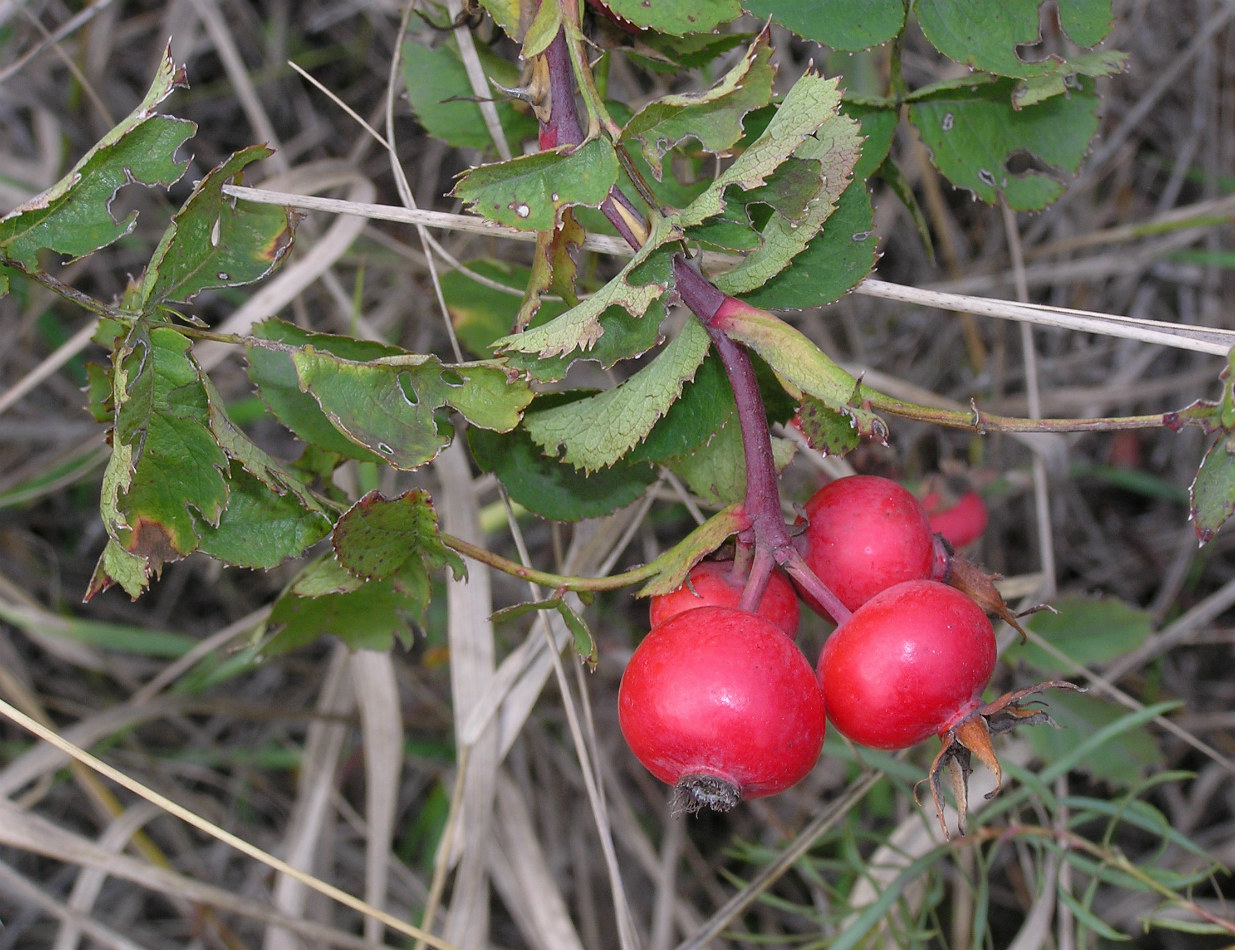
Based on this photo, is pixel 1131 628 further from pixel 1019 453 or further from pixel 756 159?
pixel 756 159

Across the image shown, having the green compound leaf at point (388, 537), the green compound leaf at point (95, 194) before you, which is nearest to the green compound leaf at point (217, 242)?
the green compound leaf at point (95, 194)

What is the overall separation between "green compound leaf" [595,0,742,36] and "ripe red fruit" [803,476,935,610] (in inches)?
19.5

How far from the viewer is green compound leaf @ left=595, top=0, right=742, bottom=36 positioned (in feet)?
3.54

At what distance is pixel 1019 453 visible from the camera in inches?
96.8

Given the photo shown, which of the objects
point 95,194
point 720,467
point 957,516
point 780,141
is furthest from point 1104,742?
point 95,194

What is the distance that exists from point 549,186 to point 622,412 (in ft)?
0.76

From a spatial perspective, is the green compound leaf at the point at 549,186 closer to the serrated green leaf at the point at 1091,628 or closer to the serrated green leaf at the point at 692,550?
the serrated green leaf at the point at 692,550

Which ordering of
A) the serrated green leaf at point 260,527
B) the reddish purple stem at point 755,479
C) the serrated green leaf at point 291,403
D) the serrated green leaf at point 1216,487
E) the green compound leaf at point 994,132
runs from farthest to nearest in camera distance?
the green compound leaf at point 994,132 → the serrated green leaf at point 291,403 → the serrated green leaf at point 260,527 → the reddish purple stem at point 755,479 → the serrated green leaf at point 1216,487

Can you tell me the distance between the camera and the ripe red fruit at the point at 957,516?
5.90ft

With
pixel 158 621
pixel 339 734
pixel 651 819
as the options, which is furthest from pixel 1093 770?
pixel 158 621

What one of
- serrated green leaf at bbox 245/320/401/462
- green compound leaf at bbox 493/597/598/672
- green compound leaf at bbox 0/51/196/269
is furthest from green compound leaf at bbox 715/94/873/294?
green compound leaf at bbox 0/51/196/269

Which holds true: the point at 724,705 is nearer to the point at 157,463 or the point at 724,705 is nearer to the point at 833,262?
the point at 833,262

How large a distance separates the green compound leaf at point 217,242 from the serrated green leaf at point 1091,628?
154cm

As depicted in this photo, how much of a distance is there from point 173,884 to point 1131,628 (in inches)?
72.3
